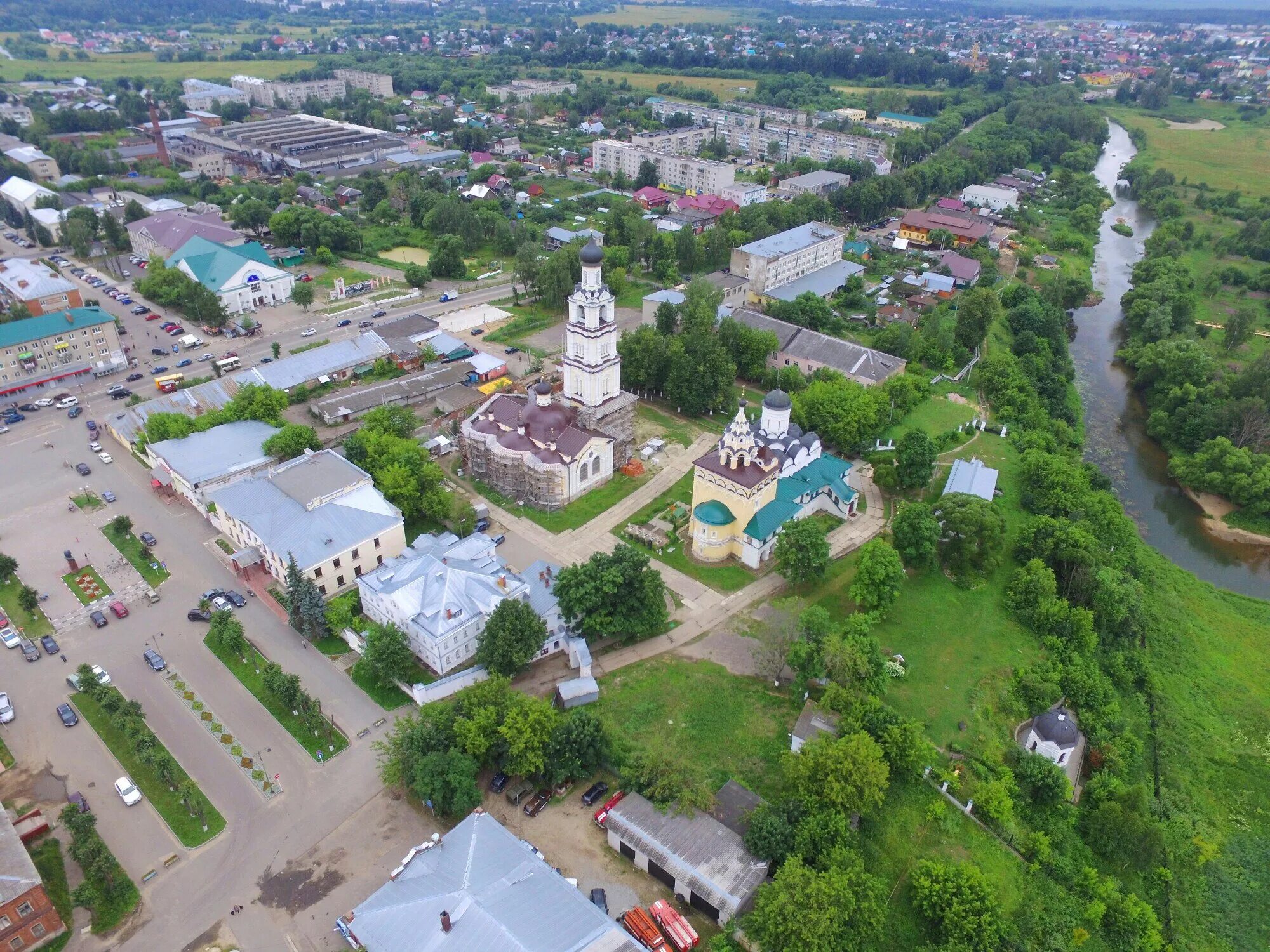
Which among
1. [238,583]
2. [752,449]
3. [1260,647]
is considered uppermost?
[752,449]

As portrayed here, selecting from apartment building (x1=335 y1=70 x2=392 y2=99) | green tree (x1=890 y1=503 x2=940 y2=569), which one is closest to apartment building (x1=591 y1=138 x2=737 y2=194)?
apartment building (x1=335 y1=70 x2=392 y2=99)

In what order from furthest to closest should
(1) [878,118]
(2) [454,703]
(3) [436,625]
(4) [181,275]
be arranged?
(1) [878,118] → (4) [181,275] → (3) [436,625] → (2) [454,703]

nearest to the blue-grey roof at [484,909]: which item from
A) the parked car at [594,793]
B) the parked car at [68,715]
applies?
the parked car at [594,793]

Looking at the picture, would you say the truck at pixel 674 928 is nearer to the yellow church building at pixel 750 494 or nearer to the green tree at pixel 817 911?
the green tree at pixel 817 911

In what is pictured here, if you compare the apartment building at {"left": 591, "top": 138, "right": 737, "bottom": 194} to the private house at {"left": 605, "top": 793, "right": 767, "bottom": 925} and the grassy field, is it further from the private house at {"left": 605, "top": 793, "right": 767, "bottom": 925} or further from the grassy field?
the private house at {"left": 605, "top": 793, "right": 767, "bottom": 925}

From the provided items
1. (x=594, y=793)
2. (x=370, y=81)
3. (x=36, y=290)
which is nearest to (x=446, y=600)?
(x=594, y=793)

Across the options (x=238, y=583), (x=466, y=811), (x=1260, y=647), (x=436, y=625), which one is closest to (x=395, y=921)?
(x=466, y=811)

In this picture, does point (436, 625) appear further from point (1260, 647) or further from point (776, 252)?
point (776, 252)
